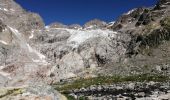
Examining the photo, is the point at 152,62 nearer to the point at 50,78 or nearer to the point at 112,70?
the point at 112,70

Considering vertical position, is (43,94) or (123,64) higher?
(123,64)

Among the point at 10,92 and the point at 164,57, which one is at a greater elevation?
the point at 164,57

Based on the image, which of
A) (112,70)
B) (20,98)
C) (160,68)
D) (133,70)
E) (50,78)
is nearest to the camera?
(20,98)

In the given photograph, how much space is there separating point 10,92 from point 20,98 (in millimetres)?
1793

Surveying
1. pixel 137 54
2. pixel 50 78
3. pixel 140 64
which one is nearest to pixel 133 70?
pixel 140 64

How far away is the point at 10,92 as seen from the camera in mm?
29828

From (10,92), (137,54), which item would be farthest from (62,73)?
(10,92)

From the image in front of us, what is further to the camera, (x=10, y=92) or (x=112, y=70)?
(x=112, y=70)

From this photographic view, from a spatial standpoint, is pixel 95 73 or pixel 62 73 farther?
pixel 62 73

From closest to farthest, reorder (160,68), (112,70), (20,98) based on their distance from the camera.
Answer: (20,98) < (160,68) < (112,70)

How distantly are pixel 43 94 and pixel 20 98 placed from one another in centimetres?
186

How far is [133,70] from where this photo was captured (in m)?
160

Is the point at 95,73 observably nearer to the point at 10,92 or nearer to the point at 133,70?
the point at 133,70

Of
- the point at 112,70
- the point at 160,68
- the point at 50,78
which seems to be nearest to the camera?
the point at 160,68
